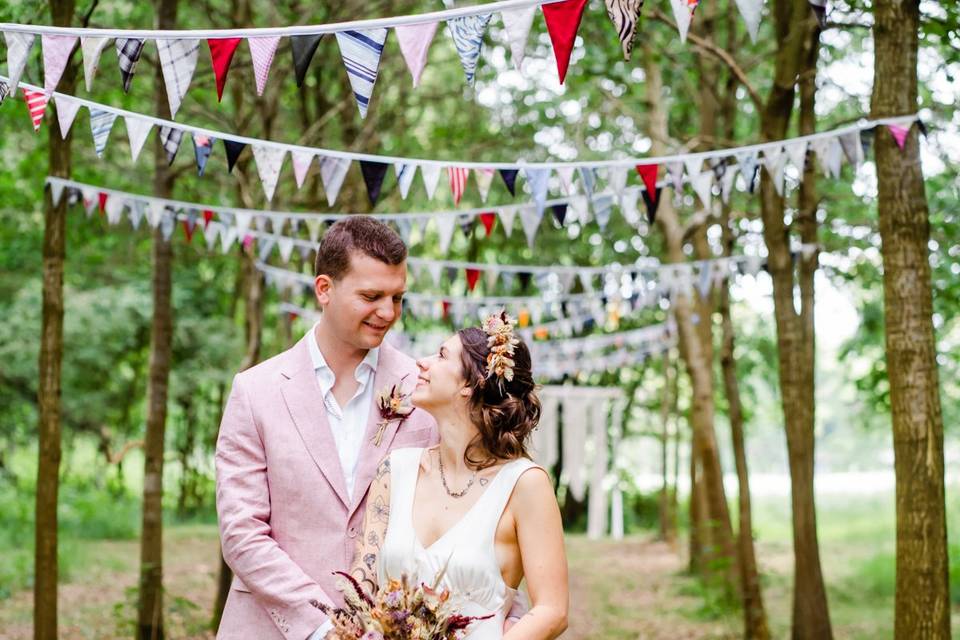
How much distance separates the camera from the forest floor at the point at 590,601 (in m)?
10.1

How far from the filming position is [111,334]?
19.3 m

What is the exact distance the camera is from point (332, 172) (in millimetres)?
5824

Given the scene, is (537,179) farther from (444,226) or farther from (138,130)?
(138,130)

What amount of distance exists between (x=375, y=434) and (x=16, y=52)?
189 cm

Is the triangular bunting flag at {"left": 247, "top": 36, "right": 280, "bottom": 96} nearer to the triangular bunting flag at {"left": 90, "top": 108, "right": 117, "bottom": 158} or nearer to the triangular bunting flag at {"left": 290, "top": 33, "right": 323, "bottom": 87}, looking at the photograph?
the triangular bunting flag at {"left": 290, "top": 33, "right": 323, "bottom": 87}

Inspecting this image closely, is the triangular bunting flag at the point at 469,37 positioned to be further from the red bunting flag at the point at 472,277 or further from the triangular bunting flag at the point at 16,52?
the red bunting flag at the point at 472,277

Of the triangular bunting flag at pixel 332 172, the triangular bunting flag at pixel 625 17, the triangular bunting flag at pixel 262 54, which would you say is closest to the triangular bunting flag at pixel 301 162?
the triangular bunting flag at pixel 332 172

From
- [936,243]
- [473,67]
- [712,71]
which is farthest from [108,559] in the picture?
[473,67]

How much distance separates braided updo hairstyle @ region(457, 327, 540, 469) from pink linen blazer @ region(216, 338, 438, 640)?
33 cm

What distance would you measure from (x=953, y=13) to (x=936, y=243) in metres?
4.01

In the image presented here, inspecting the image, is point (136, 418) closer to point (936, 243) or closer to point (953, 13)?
point (936, 243)

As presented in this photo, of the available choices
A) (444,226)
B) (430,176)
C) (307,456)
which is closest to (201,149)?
(430,176)

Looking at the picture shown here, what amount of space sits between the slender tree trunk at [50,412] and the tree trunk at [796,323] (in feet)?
14.9

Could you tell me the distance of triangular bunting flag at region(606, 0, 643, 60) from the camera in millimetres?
3273
